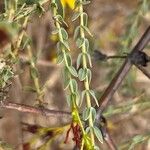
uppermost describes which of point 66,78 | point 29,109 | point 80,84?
point 66,78

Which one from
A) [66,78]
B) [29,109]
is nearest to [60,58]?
[66,78]

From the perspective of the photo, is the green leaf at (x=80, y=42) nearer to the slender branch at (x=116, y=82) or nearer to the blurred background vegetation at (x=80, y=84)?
the slender branch at (x=116, y=82)

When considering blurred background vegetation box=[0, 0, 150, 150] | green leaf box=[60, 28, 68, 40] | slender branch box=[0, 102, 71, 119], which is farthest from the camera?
blurred background vegetation box=[0, 0, 150, 150]

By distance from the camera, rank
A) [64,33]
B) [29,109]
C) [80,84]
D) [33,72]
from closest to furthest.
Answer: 1. [64,33]
2. [29,109]
3. [33,72]
4. [80,84]

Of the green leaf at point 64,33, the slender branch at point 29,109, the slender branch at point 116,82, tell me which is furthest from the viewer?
the slender branch at point 116,82

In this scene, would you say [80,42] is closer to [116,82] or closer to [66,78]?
[66,78]

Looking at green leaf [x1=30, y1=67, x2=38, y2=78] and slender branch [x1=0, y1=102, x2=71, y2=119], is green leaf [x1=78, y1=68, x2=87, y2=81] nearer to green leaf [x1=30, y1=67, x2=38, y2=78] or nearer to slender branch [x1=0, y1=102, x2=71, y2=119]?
slender branch [x1=0, y1=102, x2=71, y2=119]

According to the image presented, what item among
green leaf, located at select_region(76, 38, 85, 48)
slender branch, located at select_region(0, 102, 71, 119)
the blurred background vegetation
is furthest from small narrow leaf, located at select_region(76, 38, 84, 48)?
the blurred background vegetation

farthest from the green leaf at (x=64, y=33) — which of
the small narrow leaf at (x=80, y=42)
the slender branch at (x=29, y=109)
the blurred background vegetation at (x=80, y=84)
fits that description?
the blurred background vegetation at (x=80, y=84)

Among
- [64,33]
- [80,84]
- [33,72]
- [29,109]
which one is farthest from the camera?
[80,84]

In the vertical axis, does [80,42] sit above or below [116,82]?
above

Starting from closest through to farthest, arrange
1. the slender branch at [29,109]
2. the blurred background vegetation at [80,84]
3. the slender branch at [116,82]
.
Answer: the slender branch at [29,109] < the slender branch at [116,82] < the blurred background vegetation at [80,84]
